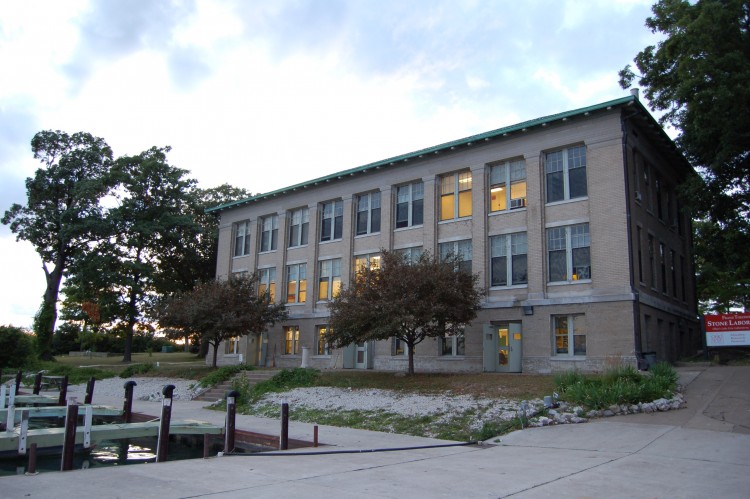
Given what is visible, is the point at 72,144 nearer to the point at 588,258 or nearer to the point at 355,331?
the point at 355,331

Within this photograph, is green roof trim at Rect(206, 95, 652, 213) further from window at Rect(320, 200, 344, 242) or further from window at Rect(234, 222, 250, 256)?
window at Rect(234, 222, 250, 256)

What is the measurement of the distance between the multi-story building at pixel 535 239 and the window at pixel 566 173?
0.06 m

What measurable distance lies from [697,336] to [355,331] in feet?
72.6

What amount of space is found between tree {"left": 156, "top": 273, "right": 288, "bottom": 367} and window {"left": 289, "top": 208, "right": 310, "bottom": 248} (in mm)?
5624

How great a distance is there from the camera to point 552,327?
25.9 metres

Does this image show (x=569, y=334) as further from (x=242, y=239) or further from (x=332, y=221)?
(x=242, y=239)

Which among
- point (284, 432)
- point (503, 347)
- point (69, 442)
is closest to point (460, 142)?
point (503, 347)

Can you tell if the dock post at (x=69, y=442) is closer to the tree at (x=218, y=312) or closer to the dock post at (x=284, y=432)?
the dock post at (x=284, y=432)

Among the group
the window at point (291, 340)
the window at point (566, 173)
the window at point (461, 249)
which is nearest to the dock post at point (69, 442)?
the window at point (461, 249)

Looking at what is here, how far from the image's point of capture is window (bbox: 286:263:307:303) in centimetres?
3744

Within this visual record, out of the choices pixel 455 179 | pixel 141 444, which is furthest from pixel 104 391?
pixel 455 179

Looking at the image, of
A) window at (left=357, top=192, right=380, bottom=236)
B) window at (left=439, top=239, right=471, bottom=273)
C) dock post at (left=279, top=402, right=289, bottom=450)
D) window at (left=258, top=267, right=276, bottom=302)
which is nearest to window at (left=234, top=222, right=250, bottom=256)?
window at (left=258, top=267, right=276, bottom=302)

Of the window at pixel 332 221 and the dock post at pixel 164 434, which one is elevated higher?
the window at pixel 332 221

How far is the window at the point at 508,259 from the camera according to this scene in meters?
27.7
